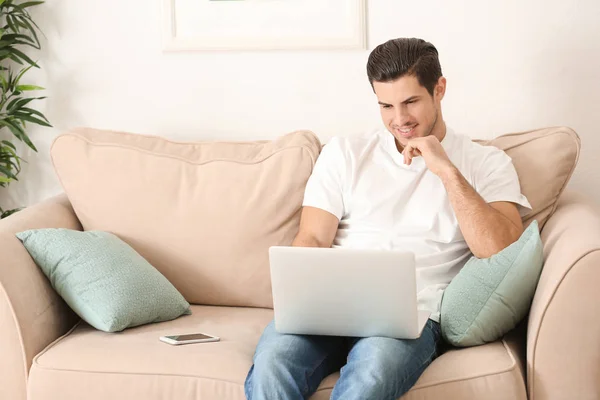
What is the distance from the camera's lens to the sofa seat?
6.54 feet

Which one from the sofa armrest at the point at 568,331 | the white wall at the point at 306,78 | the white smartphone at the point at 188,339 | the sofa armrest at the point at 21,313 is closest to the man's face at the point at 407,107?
the white wall at the point at 306,78

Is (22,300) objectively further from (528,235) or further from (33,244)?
(528,235)

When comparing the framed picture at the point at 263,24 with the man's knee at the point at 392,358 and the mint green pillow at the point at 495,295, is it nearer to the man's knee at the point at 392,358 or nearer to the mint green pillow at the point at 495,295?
the mint green pillow at the point at 495,295

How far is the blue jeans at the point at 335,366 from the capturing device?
192 centimetres

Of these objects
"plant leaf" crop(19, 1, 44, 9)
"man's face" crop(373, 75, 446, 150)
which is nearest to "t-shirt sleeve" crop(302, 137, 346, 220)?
"man's face" crop(373, 75, 446, 150)

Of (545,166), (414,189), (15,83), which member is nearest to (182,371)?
(414,189)

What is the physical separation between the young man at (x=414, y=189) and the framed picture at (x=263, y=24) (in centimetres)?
52

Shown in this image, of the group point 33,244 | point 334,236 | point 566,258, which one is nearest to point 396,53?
point 334,236

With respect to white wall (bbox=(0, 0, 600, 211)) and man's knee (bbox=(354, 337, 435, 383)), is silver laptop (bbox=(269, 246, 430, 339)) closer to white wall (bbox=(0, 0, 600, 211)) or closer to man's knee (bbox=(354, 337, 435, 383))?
man's knee (bbox=(354, 337, 435, 383))

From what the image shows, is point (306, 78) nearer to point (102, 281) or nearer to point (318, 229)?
point (318, 229)

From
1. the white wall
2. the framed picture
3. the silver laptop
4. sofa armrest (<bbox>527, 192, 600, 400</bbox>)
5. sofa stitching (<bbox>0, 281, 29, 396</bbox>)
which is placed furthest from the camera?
the framed picture

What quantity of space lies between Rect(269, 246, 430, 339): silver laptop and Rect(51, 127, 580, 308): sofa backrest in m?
0.63

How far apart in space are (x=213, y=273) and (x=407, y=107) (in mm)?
785

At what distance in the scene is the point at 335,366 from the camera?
7.07ft
